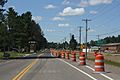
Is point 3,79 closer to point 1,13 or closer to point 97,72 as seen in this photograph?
point 97,72

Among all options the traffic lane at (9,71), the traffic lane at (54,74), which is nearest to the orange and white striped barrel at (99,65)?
the traffic lane at (54,74)

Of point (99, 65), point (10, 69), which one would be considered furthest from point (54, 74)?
point (10, 69)

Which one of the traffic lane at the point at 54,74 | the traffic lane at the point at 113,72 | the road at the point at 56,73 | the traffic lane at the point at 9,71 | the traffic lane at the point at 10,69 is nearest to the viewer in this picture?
the traffic lane at the point at 54,74

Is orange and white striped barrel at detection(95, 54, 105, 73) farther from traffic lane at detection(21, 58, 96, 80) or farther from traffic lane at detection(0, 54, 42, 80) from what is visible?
traffic lane at detection(0, 54, 42, 80)

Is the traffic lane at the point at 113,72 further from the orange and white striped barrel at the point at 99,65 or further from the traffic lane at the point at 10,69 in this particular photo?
the traffic lane at the point at 10,69

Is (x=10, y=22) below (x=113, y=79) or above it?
above

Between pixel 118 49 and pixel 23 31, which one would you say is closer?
pixel 23 31

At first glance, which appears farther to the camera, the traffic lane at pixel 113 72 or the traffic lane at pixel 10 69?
the traffic lane at pixel 10 69

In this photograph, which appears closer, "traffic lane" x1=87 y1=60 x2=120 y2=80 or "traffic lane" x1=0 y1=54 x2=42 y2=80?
"traffic lane" x1=87 y1=60 x2=120 y2=80

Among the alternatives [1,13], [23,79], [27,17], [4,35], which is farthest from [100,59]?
[27,17]

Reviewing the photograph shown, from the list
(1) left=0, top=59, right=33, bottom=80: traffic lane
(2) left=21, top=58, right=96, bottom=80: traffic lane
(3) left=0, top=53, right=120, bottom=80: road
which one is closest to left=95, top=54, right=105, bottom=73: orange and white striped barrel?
(3) left=0, top=53, right=120, bottom=80: road

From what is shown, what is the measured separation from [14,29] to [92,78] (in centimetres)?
11967

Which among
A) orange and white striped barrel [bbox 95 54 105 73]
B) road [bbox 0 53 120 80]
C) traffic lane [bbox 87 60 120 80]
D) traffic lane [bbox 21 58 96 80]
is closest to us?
traffic lane [bbox 21 58 96 80]

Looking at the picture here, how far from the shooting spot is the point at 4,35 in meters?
85.9
